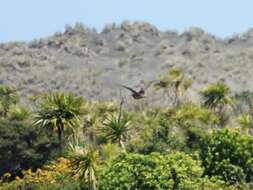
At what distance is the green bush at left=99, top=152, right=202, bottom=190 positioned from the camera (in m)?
47.4

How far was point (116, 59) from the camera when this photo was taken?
6890 inches

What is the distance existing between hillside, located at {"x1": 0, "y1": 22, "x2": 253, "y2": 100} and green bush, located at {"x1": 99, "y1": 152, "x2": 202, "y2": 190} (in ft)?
274

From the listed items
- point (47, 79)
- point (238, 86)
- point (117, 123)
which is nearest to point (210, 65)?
point (238, 86)

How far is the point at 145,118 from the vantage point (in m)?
→ 85.6

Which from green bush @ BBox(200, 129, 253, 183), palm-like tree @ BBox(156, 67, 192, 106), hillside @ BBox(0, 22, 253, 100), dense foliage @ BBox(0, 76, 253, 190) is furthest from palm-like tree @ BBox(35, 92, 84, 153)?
hillside @ BBox(0, 22, 253, 100)

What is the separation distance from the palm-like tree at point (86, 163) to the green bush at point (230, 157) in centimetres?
1104

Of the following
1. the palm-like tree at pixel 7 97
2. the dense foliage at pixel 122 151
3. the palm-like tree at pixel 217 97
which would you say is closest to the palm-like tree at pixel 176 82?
the palm-like tree at pixel 217 97

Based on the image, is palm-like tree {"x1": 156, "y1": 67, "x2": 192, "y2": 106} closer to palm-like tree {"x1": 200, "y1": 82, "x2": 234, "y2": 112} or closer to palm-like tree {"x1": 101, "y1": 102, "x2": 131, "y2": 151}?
palm-like tree {"x1": 200, "y1": 82, "x2": 234, "y2": 112}

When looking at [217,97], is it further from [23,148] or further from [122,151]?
[122,151]

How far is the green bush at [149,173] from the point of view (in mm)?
47375

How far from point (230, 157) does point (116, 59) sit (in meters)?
120

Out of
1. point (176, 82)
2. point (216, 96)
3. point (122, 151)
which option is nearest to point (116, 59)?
point (176, 82)

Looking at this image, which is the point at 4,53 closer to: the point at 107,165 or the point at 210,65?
the point at 210,65

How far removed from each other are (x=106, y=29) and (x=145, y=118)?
360 feet
